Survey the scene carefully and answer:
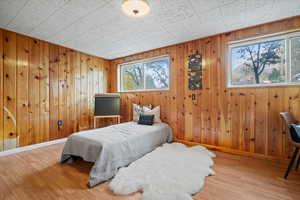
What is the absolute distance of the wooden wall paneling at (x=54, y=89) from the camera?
313 centimetres

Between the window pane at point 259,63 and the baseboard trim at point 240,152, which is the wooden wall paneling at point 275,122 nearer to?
the baseboard trim at point 240,152

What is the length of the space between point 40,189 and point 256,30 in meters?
4.02

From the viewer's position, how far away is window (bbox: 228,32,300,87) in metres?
2.20

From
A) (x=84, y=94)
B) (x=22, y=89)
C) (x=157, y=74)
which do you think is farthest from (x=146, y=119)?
(x=22, y=89)

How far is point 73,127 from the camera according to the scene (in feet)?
11.7

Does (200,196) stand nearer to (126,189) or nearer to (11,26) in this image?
(126,189)

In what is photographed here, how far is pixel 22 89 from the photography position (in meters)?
2.71

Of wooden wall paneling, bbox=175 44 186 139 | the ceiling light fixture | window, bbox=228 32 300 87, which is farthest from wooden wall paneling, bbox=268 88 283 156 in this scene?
the ceiling light fixture

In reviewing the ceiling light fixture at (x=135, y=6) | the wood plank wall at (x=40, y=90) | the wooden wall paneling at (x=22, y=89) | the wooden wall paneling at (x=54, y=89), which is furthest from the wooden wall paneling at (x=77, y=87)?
the ceiling light fixture at (x=135, y=6)

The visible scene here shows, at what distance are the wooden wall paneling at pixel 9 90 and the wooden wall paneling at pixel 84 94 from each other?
1.34 m

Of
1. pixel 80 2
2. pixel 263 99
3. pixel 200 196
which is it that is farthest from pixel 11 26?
pixel 263 99

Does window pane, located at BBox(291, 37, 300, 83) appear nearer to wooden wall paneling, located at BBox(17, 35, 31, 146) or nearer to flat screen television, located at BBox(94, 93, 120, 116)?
flat screen television, located at BBox(94, 93, 120, 116)

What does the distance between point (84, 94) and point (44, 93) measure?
0.95 metres

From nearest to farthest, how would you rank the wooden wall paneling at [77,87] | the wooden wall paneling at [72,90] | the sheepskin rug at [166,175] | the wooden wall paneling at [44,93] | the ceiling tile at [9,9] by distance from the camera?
the sheepskin rug at [166,175] < the ceiling tile at [9,9] < the wooden wall paneling at [44,93] < the wooden wall paneling at [72,90] < the wooden wall paneling at [77,87]
